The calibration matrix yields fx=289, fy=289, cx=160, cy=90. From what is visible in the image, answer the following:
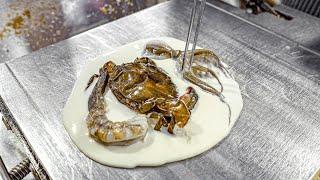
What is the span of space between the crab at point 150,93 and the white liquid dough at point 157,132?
0.14 ft

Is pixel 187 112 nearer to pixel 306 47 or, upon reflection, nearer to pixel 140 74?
pixel 140 74

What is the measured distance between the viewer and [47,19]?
2871 millimetres

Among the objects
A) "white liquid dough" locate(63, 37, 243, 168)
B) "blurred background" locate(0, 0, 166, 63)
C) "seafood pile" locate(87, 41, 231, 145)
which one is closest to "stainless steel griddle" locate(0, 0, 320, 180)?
"white liquid dough" locate(63, 37, 243, 168)

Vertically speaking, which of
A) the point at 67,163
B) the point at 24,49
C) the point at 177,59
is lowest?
the point at 24,49

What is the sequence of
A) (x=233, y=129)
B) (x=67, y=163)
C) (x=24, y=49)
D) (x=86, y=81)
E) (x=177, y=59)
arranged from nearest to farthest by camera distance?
(x=67, y=163) < (x=233, y=129) < (x=86, y=81) < (x=177, y=59) < (x=24, y=49)

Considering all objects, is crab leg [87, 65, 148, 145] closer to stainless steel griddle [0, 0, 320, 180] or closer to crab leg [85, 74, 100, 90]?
stainless steel griddle [0, 0, 320, 180]

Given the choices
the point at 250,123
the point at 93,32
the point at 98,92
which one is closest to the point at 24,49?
the point at 93,32

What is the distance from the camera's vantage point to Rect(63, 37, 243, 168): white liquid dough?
1.27 metres

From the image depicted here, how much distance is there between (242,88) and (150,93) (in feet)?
1.86

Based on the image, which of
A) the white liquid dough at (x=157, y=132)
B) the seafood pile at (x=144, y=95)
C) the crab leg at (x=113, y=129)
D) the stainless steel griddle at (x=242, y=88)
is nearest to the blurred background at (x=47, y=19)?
the stainless steel griddle at (x=242, y=88)

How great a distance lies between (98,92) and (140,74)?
0.77 ft

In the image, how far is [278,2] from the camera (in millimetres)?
2387

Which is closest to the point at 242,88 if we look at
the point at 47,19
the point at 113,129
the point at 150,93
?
the point at 150,93

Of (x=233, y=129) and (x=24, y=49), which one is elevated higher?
(x=233, y=129)
